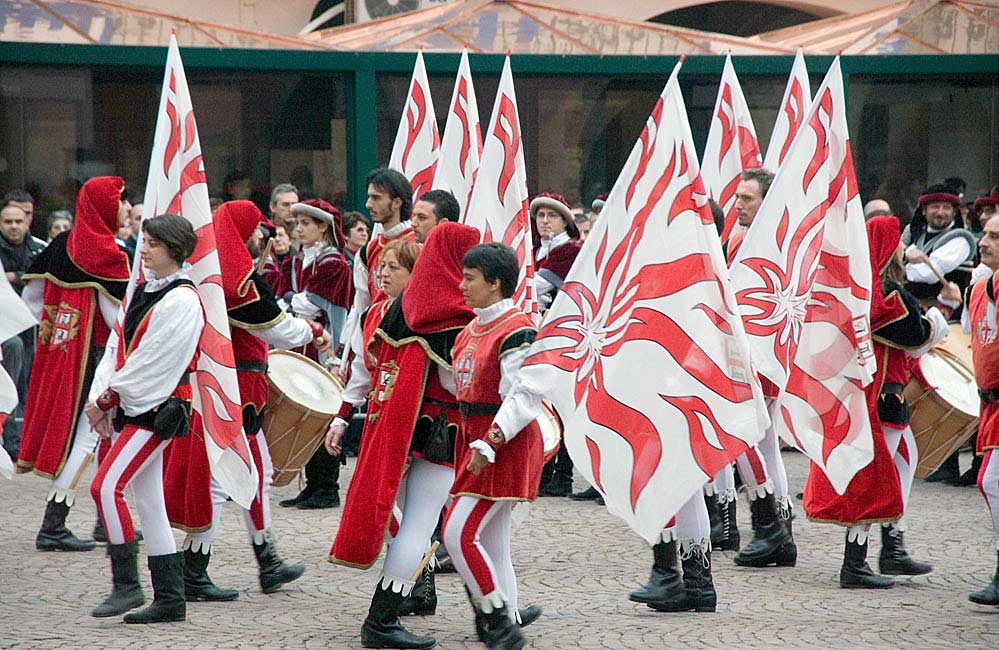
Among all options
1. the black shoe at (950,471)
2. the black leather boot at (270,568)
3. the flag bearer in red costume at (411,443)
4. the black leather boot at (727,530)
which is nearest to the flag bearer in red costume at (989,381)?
the black leather boot at (727,530)

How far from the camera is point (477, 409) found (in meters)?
6.16

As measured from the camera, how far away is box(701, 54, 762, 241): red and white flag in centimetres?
1202

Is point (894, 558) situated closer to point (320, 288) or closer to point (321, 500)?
point (321, 500)

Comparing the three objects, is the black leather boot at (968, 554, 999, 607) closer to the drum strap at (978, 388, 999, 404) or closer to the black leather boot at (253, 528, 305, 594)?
the drum strap at (978, 388, 999, 404)

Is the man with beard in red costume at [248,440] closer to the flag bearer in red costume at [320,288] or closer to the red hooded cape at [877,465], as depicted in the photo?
the flag bearer in red costume at [320,288]

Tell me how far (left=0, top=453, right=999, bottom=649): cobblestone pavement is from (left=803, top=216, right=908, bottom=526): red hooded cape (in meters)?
0.39

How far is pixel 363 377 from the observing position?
6836mm

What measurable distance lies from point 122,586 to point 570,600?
7.01 feet

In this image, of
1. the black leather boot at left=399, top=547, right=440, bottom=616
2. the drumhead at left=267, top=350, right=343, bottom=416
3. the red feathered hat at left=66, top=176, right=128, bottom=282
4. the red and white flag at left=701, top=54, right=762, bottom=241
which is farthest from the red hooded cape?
the red and white flag at left=701, top=54, right=762, bottom=241

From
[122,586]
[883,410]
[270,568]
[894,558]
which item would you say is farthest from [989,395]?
[122,586]

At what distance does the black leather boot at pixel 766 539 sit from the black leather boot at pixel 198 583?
9.16 feet

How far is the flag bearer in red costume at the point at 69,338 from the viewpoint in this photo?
8.55m

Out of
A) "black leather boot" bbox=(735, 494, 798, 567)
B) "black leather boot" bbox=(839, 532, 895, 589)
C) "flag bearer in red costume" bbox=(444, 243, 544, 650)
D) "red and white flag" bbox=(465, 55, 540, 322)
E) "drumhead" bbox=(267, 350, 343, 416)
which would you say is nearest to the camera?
"flag bearer in red costume" bbox=(444, 243, 544, 650)

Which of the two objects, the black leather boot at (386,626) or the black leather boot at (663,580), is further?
the black leather boot at (663,580)
